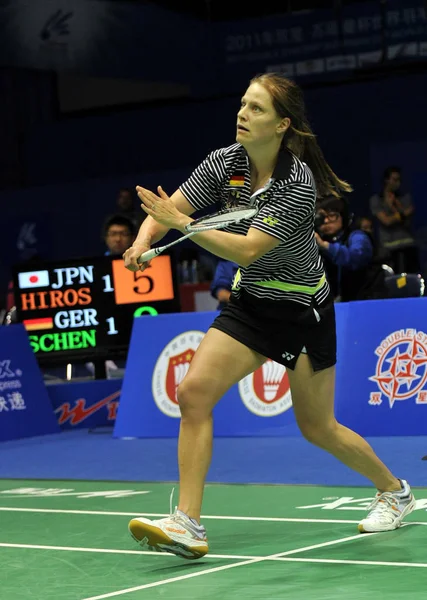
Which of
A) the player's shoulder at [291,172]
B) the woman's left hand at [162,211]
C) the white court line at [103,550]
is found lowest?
the white court line at [103,550]

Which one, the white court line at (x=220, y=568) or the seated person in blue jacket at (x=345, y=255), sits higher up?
the seated person in blue jacket at (x=345, y=255)

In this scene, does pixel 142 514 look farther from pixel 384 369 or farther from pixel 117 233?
pixel 117 233

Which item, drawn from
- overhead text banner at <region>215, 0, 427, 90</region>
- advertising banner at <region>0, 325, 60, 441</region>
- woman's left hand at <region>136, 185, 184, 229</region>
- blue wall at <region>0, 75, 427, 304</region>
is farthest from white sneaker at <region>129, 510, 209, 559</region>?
blue wall at <region>0, 75, 427, 304</region>

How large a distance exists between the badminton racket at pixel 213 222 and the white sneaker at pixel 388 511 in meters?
1.41

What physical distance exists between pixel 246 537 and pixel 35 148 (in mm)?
17026

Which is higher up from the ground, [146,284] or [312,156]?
[312,156]

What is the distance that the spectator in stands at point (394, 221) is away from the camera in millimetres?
14539

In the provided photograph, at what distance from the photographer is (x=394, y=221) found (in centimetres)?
1477

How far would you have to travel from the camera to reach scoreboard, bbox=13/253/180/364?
35.2 feet

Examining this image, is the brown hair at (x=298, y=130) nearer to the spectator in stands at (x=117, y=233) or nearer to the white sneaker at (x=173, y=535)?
the white sneaker at (x=173, y=535)

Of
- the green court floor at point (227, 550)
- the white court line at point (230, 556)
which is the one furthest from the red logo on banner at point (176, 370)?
the white court line at point (230, 556)

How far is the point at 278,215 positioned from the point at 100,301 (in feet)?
19.7

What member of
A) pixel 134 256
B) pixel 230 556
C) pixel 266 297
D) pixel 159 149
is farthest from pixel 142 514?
pixel 159 149

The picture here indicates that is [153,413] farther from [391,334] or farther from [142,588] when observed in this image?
[142,588]
